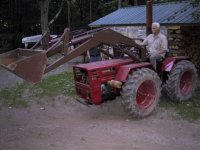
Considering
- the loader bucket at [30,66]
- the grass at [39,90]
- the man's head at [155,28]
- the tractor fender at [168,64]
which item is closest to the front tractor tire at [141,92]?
the tractor fender at [168,64]

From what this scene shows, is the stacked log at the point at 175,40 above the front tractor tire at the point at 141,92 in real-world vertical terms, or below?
above

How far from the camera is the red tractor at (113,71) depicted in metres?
7.03

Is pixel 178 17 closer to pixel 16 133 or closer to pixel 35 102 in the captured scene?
pixel 35 102

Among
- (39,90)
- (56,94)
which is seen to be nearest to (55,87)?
(39,90)

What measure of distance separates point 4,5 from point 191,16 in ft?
52.2

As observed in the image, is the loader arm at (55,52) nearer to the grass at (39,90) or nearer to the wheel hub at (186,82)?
the wheel hub at (186,82)

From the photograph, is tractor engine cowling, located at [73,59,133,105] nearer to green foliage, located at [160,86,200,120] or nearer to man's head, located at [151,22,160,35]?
man's head, located at [151,22,160,35]

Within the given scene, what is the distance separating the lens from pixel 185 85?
8.73 metres

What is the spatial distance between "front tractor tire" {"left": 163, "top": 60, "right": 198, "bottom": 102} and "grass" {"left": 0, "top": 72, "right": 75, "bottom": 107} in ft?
8.68

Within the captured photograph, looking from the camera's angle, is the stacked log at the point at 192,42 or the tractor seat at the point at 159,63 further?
the stacked log at the point at 192,42

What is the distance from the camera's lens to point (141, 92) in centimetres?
787

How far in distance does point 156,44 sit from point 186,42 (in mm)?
3327

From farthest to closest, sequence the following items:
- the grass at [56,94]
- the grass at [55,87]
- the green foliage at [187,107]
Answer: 1. the grass at [55,87]
2. the grass at [56,94]
3. the green foliage at [187,107]

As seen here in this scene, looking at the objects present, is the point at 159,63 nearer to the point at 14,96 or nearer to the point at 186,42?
the point at 186,42
